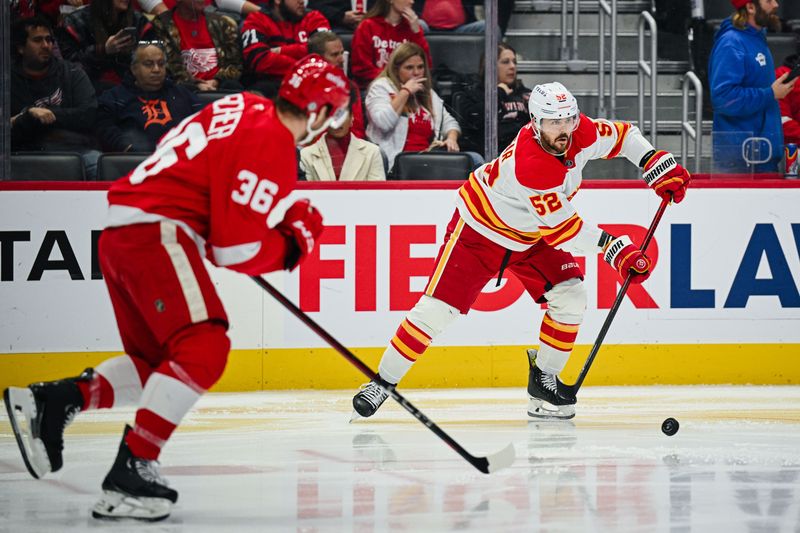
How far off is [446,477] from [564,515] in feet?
1.80

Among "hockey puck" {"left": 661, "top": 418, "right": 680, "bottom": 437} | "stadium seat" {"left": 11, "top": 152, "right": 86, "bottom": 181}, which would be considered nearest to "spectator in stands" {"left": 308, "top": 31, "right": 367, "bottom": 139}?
"stadium seat" {"left": 11, "top": 152, "right": 86, "bottom": 181}

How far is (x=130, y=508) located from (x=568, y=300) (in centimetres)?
210

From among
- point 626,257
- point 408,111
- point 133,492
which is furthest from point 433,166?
point 133,492

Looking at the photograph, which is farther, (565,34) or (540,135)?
(565,34)

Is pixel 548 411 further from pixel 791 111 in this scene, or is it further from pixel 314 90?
pixel 791 111

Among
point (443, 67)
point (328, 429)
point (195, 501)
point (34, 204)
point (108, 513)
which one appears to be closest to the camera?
point (108, 513)

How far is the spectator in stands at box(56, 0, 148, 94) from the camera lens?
5250 millimetres

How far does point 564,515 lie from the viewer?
313 cm

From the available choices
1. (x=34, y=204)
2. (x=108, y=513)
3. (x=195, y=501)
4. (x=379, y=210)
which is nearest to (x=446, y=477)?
(x=195, y=501)

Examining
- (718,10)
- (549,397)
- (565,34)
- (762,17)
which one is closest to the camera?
(549,397)

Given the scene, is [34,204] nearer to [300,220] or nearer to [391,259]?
[391,259]

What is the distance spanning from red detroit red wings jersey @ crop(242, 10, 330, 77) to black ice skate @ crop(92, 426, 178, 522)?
2803mm

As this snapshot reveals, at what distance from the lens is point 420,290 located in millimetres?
5344

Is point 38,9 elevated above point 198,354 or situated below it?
above
